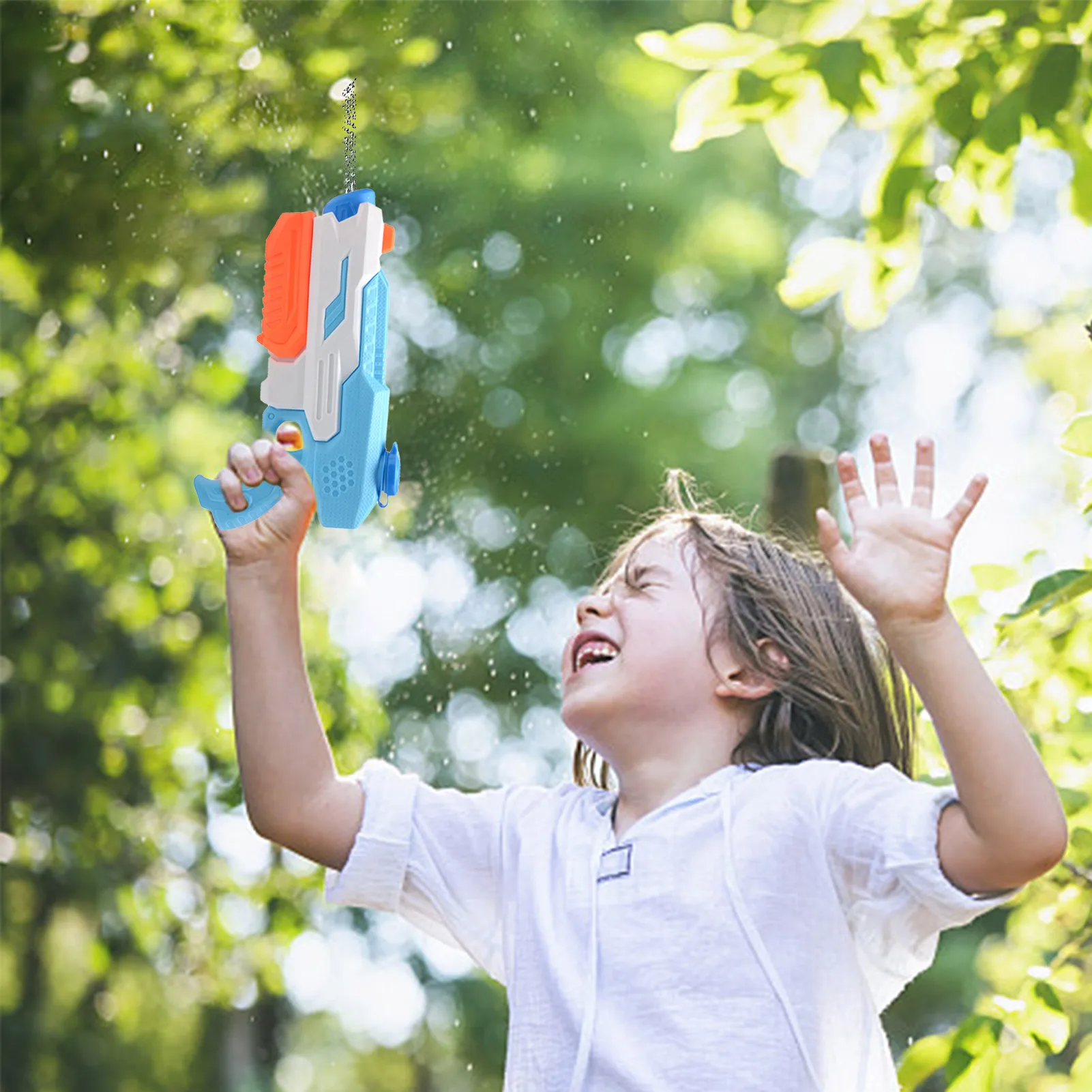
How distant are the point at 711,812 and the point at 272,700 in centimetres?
23

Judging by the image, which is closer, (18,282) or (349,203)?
(349,203)

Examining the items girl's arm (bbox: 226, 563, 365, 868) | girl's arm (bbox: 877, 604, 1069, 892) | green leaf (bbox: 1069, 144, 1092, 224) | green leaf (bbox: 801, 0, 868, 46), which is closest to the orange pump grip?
girl's arm (bbox: 226, 563, 365, 868)

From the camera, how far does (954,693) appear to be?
0.71 metres

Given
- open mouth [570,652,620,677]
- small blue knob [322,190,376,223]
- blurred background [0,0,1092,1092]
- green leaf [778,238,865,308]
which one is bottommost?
blurred background [0,0,1092,1092]

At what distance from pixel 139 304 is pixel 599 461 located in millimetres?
1213

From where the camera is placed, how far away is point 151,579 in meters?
2.63

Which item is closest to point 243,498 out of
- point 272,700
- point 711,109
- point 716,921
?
point 272,700

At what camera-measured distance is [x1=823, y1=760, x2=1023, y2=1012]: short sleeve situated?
74 cm

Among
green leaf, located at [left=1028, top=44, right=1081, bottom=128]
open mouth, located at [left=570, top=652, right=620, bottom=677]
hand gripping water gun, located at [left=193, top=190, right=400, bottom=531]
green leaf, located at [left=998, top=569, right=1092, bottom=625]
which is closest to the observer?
hand gripping water gun, located at [left=193, top=190, right=400, bottom=531]

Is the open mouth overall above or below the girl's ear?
above

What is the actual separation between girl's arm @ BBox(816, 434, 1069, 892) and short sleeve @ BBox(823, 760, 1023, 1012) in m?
0.01

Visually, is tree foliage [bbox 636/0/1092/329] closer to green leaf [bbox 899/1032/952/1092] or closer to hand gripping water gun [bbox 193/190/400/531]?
hand gripping water gun [bbox 193/190/400/531]

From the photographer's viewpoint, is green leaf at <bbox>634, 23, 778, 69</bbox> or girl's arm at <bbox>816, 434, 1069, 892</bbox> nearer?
girl's arm at <bbox>816, 434, 1069, 892</bbox>

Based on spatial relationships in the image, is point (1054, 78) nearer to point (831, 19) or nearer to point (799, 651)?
point (831, 19)
